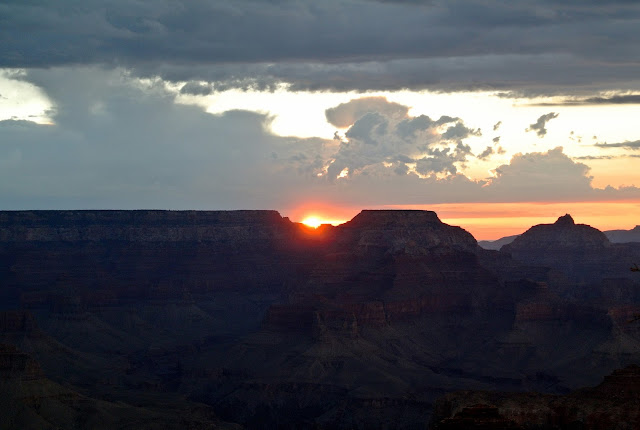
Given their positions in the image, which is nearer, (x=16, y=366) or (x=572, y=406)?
(x=572, y=406)

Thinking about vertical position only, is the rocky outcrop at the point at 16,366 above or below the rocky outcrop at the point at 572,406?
below

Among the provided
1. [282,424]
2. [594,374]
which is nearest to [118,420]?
[282,424]

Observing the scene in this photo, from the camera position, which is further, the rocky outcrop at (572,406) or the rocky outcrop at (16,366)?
the rocky outcrop at (16,366)

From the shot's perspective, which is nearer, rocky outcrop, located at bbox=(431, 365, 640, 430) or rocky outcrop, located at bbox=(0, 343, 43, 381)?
rocky outcrop, located at bbox=(431, 365, 640, 430)

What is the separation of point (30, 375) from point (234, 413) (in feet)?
142

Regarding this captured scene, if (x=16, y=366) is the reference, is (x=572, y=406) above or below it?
above

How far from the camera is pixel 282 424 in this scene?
180000 millimetres

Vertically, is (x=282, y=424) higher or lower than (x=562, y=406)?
lower

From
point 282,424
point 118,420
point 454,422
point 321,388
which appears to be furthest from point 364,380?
point 454,422

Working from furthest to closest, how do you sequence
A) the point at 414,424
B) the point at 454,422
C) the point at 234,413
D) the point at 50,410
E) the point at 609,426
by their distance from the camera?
the point at 234,413
the point at 414,424
the point at 50,410
the point at 609,426
the point at 454,422

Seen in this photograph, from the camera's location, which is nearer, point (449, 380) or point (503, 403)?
point (503, 403)

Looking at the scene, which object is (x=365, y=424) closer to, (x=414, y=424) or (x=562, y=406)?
(x=414, y=424)

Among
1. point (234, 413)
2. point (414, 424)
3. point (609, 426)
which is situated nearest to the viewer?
point (609, 426)

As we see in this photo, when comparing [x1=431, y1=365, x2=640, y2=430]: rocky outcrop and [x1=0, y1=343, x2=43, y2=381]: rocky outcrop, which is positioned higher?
[x1=431, y1=365, x2=640, y2=430]: rocky outcrop
